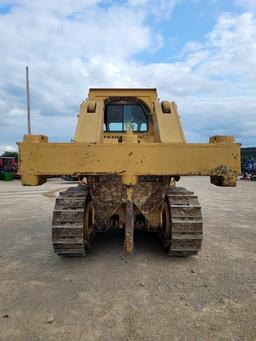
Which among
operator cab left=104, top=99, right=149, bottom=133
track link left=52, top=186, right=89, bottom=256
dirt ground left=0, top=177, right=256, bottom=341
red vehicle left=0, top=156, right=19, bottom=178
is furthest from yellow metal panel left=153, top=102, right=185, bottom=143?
red vehicle left=0, top=156, right=19, bottom=178

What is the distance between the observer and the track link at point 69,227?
4246 mm

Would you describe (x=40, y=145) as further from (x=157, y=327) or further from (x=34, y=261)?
(x=157, y=327)

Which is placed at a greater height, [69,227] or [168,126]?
[168,126]

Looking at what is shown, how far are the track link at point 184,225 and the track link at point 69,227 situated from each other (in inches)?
48.4

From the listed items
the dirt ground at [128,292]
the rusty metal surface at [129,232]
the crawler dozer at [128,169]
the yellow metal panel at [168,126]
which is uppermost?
the yellow metal panel at [168,126]

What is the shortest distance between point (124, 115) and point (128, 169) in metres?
2.59

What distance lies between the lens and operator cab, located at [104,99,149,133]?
5954 millimetres

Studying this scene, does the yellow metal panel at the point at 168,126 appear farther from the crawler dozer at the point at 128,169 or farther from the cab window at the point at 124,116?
the cab window at the point at 124,116

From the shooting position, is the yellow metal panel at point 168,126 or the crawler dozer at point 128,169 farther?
the yellow metal panel at point 168,126

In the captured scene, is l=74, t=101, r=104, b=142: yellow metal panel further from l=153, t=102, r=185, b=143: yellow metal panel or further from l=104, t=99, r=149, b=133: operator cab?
l=153, t=102, r=185, b=143: yellow metal panel

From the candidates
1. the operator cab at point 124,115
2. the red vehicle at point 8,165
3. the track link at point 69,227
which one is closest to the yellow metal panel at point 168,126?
the operator cab at point 124,115

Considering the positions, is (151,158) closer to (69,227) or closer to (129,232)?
(129,232)

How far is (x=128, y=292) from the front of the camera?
11.4ft

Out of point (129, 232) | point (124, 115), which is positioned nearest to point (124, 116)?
point (124, 115)
